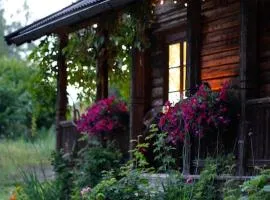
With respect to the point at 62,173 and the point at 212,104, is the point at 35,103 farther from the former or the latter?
the point at 212,104

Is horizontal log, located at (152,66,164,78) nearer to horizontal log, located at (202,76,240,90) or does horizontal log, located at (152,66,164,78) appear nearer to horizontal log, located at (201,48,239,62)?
horizontal log, located at (201,48,239,62)

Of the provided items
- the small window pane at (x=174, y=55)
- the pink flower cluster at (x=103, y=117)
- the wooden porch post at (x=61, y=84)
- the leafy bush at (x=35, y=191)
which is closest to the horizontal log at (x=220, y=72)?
the small window pane at (x=174, y=55)

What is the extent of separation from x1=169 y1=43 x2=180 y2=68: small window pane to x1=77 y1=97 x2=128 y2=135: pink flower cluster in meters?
1.17

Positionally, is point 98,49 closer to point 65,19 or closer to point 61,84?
point 65,19

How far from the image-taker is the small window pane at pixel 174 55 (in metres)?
11.2

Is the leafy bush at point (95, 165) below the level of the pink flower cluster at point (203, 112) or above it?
below

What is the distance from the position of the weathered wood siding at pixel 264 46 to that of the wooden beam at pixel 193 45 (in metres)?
0.84

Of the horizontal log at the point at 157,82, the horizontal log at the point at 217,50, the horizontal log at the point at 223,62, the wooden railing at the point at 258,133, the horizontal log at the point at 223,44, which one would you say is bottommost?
the wooden railing at the point at 258,133

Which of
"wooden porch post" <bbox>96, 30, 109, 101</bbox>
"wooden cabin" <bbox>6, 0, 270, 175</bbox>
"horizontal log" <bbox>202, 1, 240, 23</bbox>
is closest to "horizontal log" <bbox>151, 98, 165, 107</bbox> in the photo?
"wooden cabin" <bbox>6, 0, 270, 175</bbox>

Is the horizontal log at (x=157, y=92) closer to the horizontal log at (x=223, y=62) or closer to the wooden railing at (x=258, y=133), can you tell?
the horizontal log at (x=223, y=62)

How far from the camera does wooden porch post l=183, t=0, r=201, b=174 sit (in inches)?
345

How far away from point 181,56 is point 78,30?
6.01 feet

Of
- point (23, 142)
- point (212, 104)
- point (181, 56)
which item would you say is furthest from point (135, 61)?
point (23, 142)

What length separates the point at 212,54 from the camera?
10273 mm
